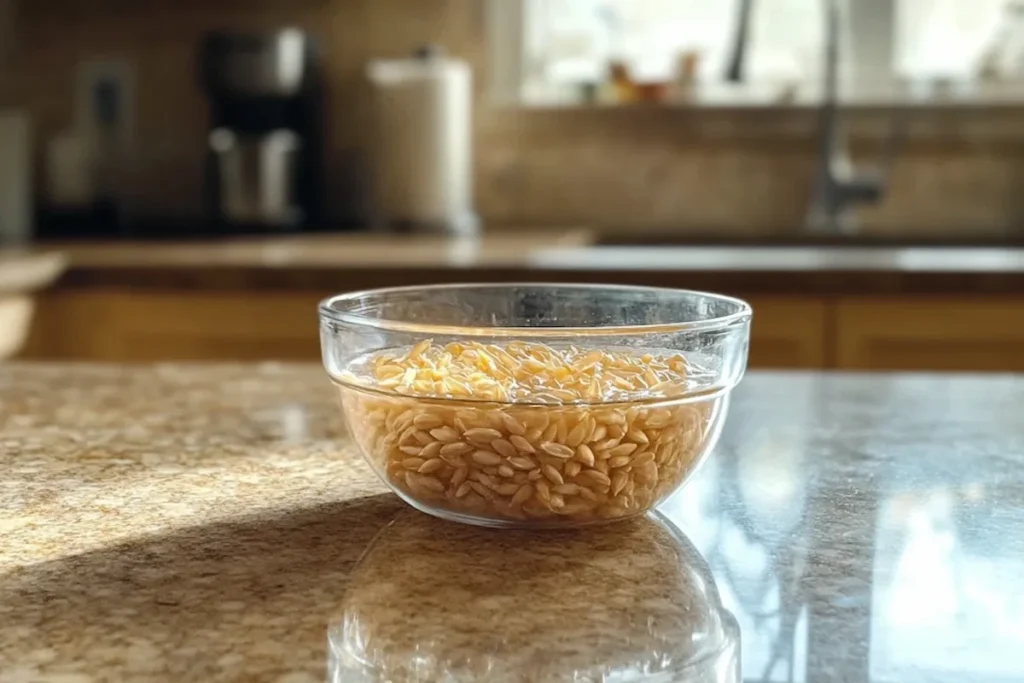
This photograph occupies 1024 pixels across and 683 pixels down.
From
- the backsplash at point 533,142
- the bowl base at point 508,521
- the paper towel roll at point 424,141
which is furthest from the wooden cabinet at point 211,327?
the bowl base at point 508,521

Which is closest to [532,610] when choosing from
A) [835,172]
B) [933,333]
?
[933,333]

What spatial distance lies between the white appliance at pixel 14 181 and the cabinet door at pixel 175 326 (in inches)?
19.1

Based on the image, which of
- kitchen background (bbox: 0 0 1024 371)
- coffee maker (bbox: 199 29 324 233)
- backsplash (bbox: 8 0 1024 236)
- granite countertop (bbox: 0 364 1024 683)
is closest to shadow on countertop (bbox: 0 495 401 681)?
granite countertop (bbox: 0 364 1024 683)

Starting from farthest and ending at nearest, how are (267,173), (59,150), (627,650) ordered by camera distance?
(59,150) → (267,173) → (627,650)

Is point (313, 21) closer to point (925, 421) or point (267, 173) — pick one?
point (267, 173)

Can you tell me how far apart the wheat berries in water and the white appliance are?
6.40ft

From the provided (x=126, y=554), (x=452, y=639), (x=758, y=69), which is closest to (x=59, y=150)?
(x=758, y=69)

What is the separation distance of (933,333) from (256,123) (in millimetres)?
1431

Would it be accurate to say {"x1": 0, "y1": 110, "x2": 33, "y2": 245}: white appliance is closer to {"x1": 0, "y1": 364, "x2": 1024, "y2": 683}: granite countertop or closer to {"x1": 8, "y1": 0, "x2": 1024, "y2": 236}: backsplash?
{"x1": 8, "y1": 0, "x2": 1024, "y2": 236}: backsplash

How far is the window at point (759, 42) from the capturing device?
8.54ft

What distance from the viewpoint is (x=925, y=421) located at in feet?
3.12

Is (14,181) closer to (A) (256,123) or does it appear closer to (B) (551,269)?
(A) (256,123)

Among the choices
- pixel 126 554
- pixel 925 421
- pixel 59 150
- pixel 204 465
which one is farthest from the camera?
pixel 59 150

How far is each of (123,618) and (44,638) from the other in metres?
0.03
